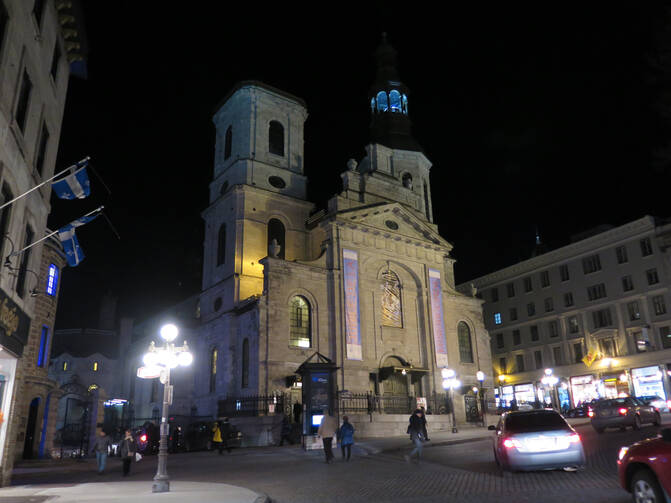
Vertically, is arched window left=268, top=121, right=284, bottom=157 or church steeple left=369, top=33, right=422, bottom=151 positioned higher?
church steeple left=369, top=33, right=422, bottom=151

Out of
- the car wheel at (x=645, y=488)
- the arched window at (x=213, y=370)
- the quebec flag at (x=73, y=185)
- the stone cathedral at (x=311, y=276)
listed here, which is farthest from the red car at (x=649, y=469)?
the arched window at (x=213, y=370)

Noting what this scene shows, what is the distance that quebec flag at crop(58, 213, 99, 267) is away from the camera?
15.6 meters

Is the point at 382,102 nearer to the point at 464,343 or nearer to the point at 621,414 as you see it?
the point at 464,343

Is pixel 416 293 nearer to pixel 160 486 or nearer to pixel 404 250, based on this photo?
pixel 404 250

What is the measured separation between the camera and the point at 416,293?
41125mm

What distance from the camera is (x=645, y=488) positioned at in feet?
24.8

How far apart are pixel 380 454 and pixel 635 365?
102 feet

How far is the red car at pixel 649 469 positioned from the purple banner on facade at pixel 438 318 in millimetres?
31574

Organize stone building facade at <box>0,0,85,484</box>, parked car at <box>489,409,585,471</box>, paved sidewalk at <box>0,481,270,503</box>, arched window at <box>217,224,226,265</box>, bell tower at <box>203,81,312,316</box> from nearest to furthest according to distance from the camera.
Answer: paved sidewalk at <box>0,481,270,503</box>
parked car at <box>489,409,585,471</box>
stone building facade at <box>0,0,85,484</box>
bell tower at <box>203,81,312,316</box>
arched window at <box>217,224,226,265</box>

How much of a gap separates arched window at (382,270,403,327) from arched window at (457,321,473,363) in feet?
21.1

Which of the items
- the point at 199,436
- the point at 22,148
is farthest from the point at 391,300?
the point at 22,148

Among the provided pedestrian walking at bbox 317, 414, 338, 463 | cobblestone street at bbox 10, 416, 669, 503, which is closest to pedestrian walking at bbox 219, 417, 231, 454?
cobblestone street at bbox 10, 416, 669, 503

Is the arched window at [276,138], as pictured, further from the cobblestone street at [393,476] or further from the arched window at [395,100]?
the cobblestone street at [393,476]

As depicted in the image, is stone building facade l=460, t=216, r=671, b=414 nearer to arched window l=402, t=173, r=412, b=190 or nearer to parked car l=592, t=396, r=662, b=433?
arched window l=402, t=173, r=412, b=190
